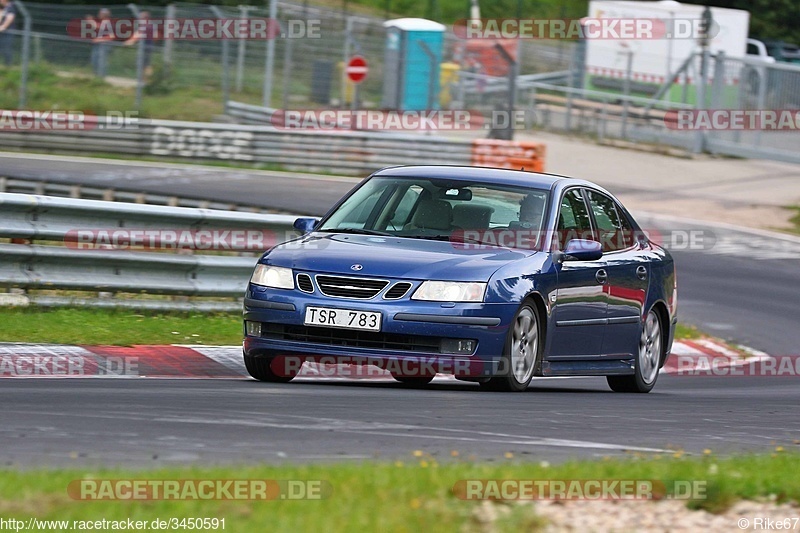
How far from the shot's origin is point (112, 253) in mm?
11758

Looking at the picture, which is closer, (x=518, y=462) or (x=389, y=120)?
(x=518, y=462)

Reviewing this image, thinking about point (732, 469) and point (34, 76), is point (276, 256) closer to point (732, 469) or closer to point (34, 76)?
point (732, 469)

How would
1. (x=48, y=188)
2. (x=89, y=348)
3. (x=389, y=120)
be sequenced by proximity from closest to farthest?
(x=89, y=348) < (x=48, y=188) < (x=389, y=120)

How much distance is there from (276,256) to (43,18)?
22542 mm

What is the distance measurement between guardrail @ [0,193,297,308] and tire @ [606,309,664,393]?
342 cm

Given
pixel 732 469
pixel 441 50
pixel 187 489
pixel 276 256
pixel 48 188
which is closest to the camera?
pixel 187 489

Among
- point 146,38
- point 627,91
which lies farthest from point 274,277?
point 627,91

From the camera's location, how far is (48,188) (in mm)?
20688

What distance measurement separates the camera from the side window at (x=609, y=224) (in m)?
10.7

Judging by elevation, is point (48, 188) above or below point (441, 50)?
below

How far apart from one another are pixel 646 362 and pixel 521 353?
7.37 feet

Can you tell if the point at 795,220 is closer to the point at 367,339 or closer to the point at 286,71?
the point at 286,71

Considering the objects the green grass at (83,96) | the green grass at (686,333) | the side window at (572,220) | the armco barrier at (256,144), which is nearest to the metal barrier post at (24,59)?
the green grass at (83,96)

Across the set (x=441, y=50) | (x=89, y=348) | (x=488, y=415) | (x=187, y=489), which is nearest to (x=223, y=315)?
(x=89, y=348)
